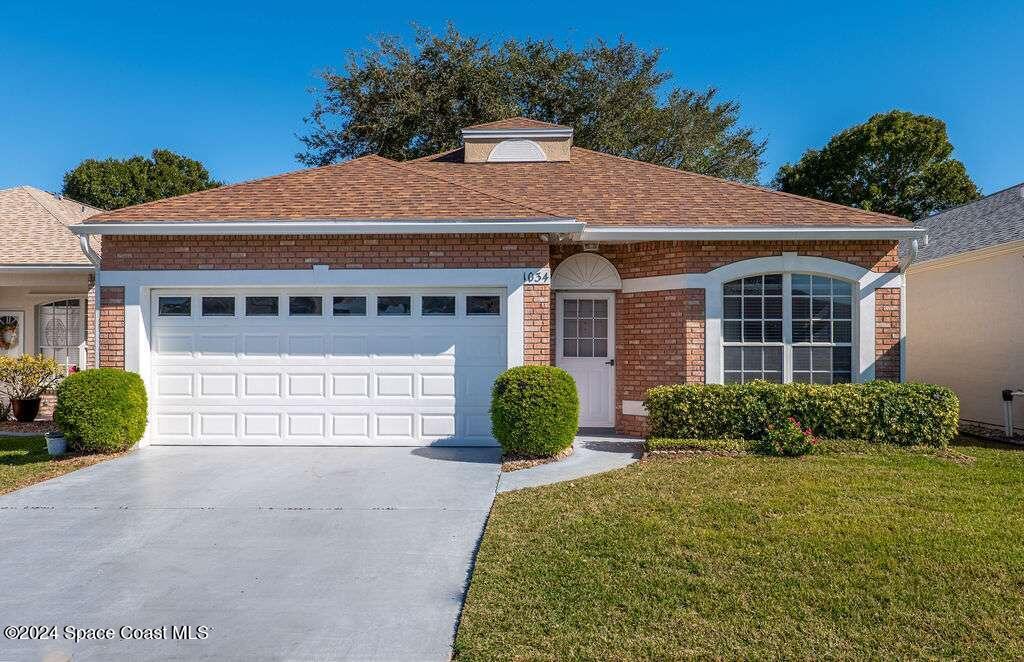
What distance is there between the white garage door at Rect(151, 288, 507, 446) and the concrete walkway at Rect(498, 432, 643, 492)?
4.87 ft

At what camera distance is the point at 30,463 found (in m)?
8.07

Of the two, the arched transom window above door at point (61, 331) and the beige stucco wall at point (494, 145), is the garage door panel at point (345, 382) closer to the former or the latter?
the beige stucco wall at point (494, 145)

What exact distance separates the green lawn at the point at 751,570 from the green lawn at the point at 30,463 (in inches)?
223

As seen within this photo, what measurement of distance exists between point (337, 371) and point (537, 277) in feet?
10.6

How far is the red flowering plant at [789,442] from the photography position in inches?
316

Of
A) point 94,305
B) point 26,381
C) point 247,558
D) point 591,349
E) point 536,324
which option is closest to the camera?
point 247,558

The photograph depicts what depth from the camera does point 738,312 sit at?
31.3ft

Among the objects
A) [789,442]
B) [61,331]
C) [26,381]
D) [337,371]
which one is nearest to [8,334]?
[61,331]

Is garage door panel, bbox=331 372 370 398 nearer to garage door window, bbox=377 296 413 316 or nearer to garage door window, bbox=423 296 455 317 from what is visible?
garage door window, bbox=377 296 413 316

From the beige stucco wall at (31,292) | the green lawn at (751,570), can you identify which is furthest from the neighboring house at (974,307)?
the beige stucco wall at (31,292)

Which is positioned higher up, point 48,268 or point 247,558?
point 48,268

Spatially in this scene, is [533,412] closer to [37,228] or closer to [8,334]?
[8,334]

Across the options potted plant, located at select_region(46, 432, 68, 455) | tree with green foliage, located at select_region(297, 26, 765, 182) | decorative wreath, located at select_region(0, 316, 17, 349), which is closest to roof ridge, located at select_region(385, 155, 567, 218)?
potted plant, located at select_region(46, 432, 68, 455)

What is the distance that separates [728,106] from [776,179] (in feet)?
27.7
